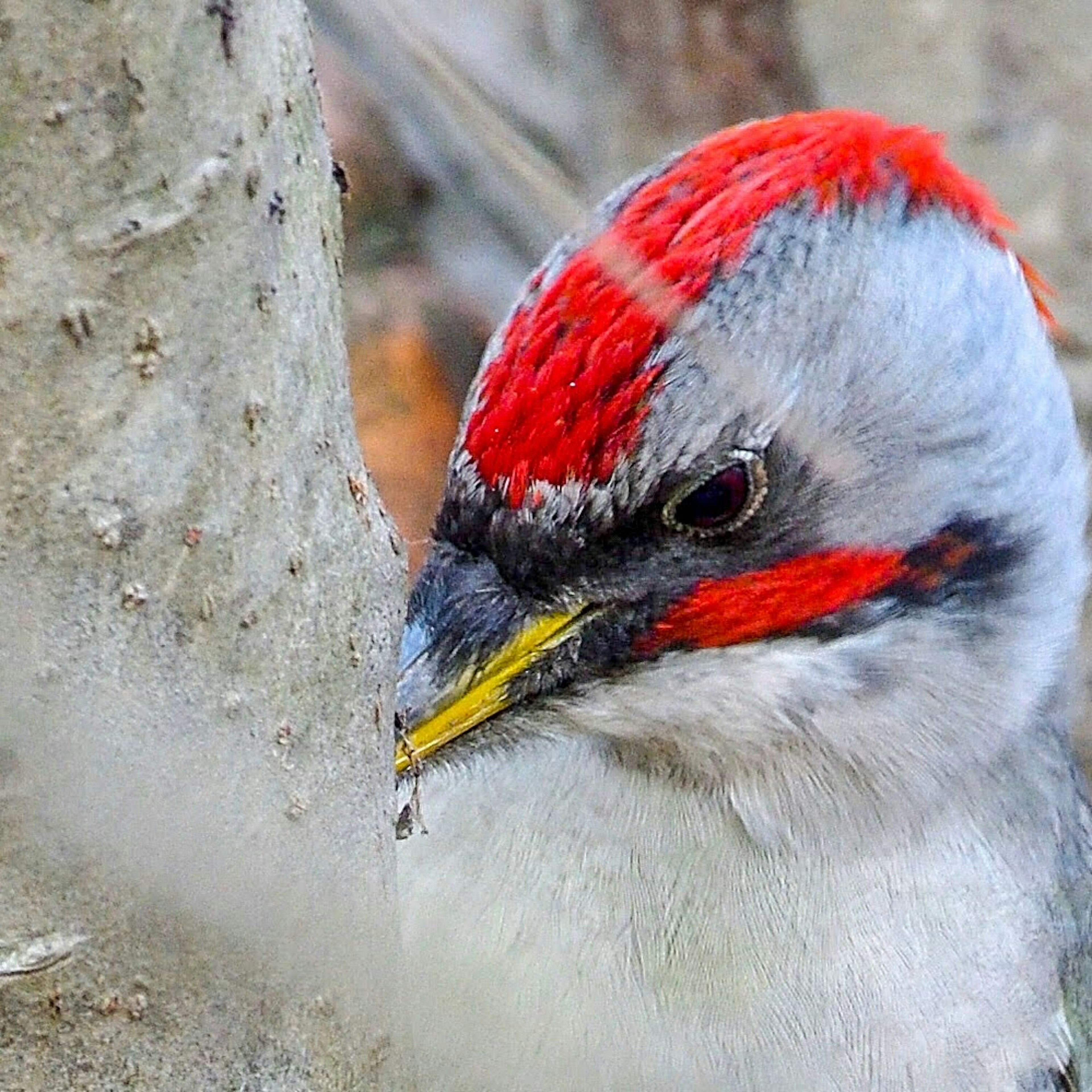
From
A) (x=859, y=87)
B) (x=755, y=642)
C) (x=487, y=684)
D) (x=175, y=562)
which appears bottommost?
(x=859, y=87)

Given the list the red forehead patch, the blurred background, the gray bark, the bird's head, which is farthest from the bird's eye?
the blurred background

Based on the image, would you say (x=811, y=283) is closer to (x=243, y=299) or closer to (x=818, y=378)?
(x=818, y=378)

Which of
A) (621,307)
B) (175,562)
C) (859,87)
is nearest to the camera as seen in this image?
(175,562)

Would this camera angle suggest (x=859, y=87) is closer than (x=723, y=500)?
No

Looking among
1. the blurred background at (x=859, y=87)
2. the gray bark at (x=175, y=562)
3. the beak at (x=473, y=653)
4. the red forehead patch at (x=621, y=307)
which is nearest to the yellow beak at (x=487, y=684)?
the beak at (x=473, y=653)

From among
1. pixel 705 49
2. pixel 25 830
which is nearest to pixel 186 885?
pixel 25 830

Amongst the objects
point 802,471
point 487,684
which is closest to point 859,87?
point 802,471

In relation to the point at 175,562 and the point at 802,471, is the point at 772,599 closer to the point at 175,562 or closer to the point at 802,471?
the point at 802,471

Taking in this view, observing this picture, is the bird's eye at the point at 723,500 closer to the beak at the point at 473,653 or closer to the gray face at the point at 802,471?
the gray face at the point at 802,471
